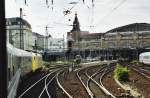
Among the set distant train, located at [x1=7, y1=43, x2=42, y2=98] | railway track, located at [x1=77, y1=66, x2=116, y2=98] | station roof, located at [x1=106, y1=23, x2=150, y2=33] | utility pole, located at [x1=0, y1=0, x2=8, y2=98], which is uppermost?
station roof, located at [x1=106, y1=23, x2=150, y2=33]

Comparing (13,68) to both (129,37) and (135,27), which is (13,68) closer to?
(129,37)

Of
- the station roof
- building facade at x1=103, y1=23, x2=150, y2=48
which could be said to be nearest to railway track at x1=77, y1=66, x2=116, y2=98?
building facade at x1=103, y1=23, x2=150, y2=48

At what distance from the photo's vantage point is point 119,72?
104 ft

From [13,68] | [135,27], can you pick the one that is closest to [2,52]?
[13,68]

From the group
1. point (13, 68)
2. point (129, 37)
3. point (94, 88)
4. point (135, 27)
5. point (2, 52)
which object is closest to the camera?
point (2, 52)

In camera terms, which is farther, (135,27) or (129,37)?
(135,27)

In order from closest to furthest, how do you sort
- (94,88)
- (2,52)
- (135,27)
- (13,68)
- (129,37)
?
(2,52) → (13,68) → (94,88) → (129,37) → (135,27)

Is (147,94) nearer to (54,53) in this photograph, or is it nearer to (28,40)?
(54,53)

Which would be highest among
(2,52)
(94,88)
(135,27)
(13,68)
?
(135,27)

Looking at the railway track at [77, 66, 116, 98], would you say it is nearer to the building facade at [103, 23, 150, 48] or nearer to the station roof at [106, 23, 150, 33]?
the building facade at [103, 23, 150, 48]

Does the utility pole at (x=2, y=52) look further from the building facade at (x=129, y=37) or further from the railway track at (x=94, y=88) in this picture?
the building facade at (x=129, y=37)

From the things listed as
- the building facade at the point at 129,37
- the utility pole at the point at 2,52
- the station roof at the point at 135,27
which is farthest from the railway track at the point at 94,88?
the station roof at the point at 135,27

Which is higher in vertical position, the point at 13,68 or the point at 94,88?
the point at 13,68

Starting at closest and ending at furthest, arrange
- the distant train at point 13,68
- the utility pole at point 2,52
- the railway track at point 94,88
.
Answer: the utility pole at point 2,52 < the distant train at point 13,68 < the railway track at point 94,88
